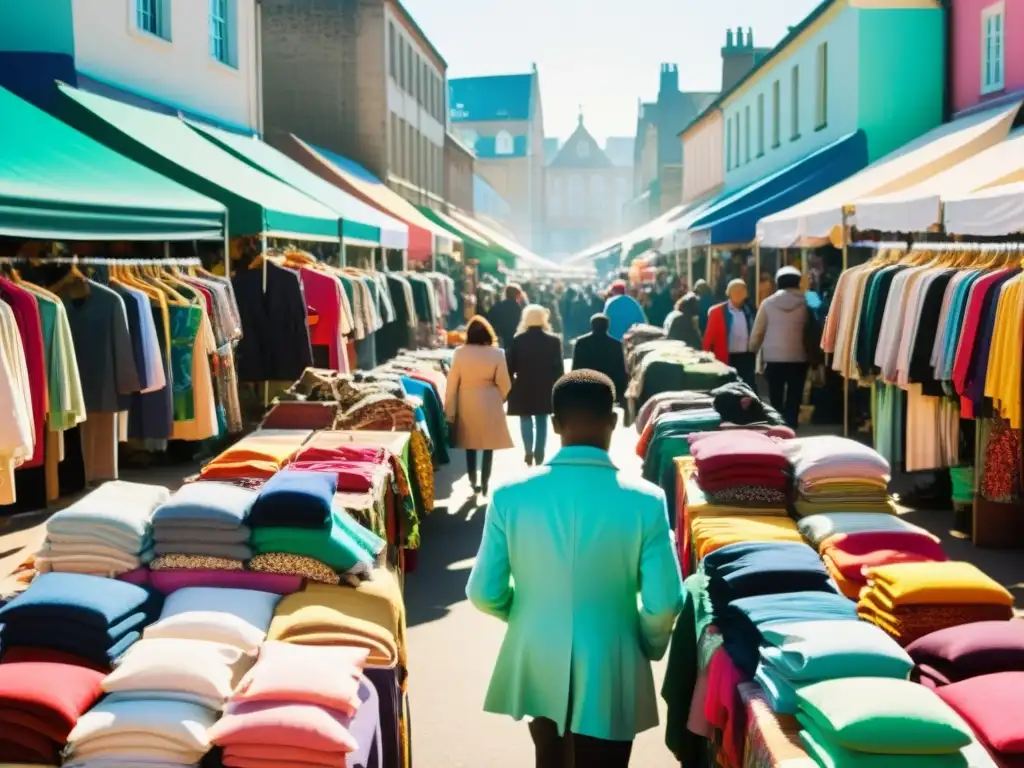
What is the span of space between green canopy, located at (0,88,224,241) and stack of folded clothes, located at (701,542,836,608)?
5.13 metres

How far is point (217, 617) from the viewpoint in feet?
13.4

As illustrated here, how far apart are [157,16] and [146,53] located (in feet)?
3.10

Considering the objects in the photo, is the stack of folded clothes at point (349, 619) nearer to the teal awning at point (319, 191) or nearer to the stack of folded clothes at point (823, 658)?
the stack of folded clothes at point (823, 658)

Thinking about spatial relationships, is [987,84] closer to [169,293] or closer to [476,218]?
[169,293]

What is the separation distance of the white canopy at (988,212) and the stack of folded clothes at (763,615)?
4.85 m

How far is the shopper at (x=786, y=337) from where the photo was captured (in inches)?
507

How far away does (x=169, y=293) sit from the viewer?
33.1ft

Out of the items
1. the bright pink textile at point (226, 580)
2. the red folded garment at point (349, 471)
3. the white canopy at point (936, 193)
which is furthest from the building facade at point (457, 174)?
the bright pink textile at point (226, 580)

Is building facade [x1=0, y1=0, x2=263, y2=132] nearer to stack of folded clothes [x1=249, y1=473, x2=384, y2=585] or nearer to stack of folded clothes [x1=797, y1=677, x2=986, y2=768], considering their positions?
stack of folded clothes [x1=249, y1=473, x2=384, y2=585]

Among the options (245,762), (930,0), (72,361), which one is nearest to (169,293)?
(72,361)

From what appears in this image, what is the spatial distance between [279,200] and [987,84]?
10117mm

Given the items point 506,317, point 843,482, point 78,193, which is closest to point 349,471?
point 843,482

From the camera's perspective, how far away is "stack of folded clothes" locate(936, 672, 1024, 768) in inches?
125

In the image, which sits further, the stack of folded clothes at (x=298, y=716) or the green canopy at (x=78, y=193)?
the green canopy at (x=78, y=193)
